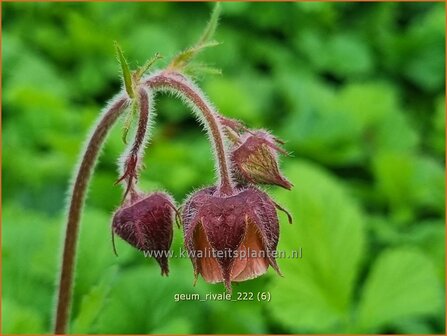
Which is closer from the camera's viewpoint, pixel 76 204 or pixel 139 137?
pixel 139 137

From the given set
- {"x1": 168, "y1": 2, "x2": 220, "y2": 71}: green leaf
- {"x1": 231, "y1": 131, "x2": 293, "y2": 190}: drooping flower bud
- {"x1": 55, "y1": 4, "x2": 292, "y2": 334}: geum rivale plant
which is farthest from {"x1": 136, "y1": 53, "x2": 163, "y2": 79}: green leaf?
{"x1": 231, "y1": 131, "x2": 293, "y2": 190}: drooping flower bud

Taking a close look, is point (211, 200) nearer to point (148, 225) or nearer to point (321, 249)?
point (148, 225)

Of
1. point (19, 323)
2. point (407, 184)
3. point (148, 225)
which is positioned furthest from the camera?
point (407, 184)

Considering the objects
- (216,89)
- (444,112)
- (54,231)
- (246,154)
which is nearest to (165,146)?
(216,89)

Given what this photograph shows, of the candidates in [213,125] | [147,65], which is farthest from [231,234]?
[147,65]

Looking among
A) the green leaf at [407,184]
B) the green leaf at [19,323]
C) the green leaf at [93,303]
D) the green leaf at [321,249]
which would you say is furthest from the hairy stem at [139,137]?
the green leaf at [407,184]

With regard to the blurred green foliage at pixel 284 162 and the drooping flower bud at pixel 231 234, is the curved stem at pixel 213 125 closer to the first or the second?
the drooping flower bud at pixel 231 234

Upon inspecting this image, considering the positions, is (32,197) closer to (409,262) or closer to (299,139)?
(299,139)

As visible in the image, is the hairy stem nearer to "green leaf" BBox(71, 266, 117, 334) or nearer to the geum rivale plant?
the geum rivale plant
